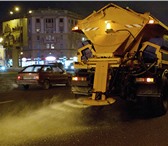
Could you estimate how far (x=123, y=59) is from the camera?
9.84 meters

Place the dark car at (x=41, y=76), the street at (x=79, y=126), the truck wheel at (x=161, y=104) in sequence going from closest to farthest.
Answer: the street at (x=79, y=126), the truck wheel at (x=161, y=104), the dark car at (x=41, y=76)

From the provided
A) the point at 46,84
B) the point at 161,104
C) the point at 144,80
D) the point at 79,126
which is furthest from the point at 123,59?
the point at 46,84

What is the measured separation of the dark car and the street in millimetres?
6620

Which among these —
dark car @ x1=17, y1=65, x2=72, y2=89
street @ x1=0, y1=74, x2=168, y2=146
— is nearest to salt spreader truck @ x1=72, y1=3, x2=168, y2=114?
street @ x1=0, y1=74, x2=168, y2=146

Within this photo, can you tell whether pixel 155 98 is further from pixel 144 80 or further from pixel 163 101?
pixel 144 80

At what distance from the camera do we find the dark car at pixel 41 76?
17.7 metres

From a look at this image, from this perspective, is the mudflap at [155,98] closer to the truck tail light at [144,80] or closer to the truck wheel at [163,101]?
the truck wheel at [163,101]

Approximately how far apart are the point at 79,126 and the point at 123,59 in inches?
115

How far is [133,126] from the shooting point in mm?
7824

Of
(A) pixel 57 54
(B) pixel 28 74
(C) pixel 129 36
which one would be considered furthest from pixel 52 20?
(C) pixel 129 36

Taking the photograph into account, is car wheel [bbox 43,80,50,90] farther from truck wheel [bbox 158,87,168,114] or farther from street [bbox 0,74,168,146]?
truck wheel [bbox 158,87,168,114]

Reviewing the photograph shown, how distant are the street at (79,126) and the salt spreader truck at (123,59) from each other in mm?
574

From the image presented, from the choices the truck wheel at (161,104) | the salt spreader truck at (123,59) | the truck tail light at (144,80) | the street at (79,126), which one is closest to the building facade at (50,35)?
the salt spreader truck at (123,59)

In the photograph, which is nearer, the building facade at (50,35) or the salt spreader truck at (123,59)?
the salt spreader truck at (123,59)
